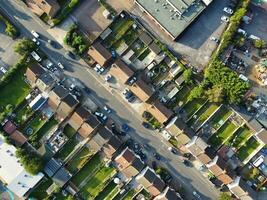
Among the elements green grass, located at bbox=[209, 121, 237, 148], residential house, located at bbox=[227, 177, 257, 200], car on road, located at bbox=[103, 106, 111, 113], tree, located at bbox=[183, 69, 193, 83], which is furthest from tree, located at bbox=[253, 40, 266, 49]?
car on road, located at bbox=[103, 106, 111, 113]

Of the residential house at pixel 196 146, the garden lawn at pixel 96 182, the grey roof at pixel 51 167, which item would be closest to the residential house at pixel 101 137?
the garden lawn at pixel 96 182

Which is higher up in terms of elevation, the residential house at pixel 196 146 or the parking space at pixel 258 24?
the parking space at pixel 258 24

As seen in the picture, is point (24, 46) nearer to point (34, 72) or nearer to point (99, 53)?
point (34, 72)

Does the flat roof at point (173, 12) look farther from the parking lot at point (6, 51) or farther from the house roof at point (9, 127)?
the house roof at point (9, 127)

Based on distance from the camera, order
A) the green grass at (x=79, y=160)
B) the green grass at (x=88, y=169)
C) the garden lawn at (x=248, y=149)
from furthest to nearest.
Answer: the garden lawn at (x=248, y=149)
the green grass at (x=88, y=169)
the green grass at (x=79, y=160)

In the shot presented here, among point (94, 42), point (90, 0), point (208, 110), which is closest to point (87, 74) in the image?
point (94, 42)

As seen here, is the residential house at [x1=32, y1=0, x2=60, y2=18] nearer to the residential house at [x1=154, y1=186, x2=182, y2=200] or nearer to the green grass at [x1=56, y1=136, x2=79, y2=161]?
the green grass at [x1=56, y1=136, x2=79, y2=161]

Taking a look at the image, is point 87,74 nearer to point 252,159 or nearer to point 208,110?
point 208,110
